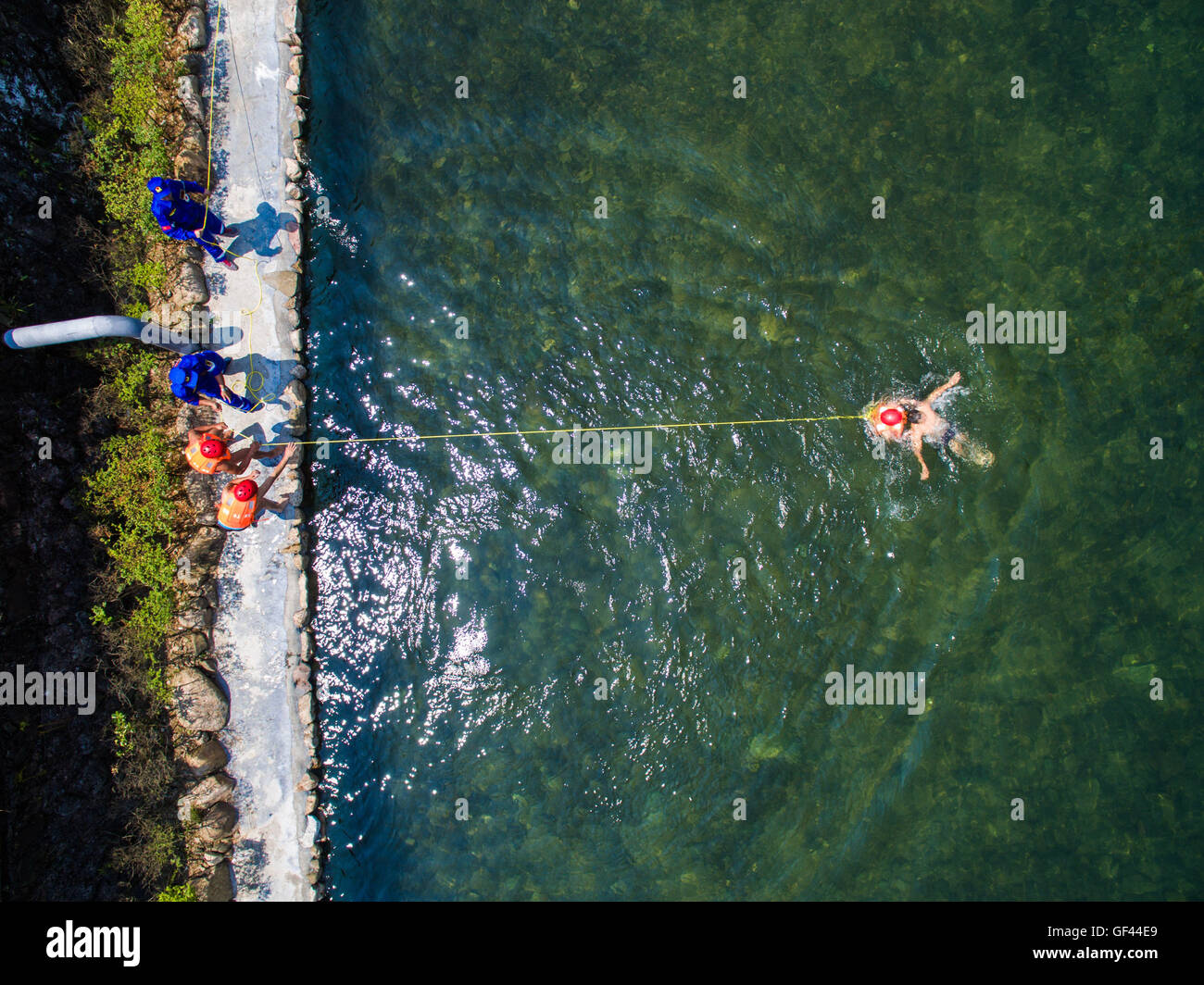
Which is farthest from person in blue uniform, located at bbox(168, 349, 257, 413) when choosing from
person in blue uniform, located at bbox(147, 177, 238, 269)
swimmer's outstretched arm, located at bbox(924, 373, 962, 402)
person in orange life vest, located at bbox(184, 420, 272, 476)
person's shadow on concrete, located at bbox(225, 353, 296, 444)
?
swimmer's outstretched arm, located at bbox(924, 373, 962, 402)

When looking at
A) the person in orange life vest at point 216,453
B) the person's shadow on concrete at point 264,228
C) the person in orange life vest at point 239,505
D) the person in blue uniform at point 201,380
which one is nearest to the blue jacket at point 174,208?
the person's shadow on concrete at point 264,228

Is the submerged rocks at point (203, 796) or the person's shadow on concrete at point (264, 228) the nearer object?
the submerged rocks at point (203, 796)

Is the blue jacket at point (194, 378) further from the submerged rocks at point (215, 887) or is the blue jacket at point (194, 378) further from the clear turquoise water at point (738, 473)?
the submerged rocks at point (215, 887)

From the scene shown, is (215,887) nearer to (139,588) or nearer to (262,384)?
(139,588)

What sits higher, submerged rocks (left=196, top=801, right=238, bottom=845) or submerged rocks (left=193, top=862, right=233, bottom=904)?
submerged rocks (left=196, top=801, right=238, bottom=845)

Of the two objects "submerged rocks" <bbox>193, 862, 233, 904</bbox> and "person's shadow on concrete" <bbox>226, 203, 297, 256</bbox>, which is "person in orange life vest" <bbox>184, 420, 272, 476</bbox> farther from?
"submerged rocks" <bbox>193, 862, 233, 904</bbox>

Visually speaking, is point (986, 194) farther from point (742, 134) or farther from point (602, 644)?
point (602, 644)

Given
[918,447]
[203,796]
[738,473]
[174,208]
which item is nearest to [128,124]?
[174,208]
